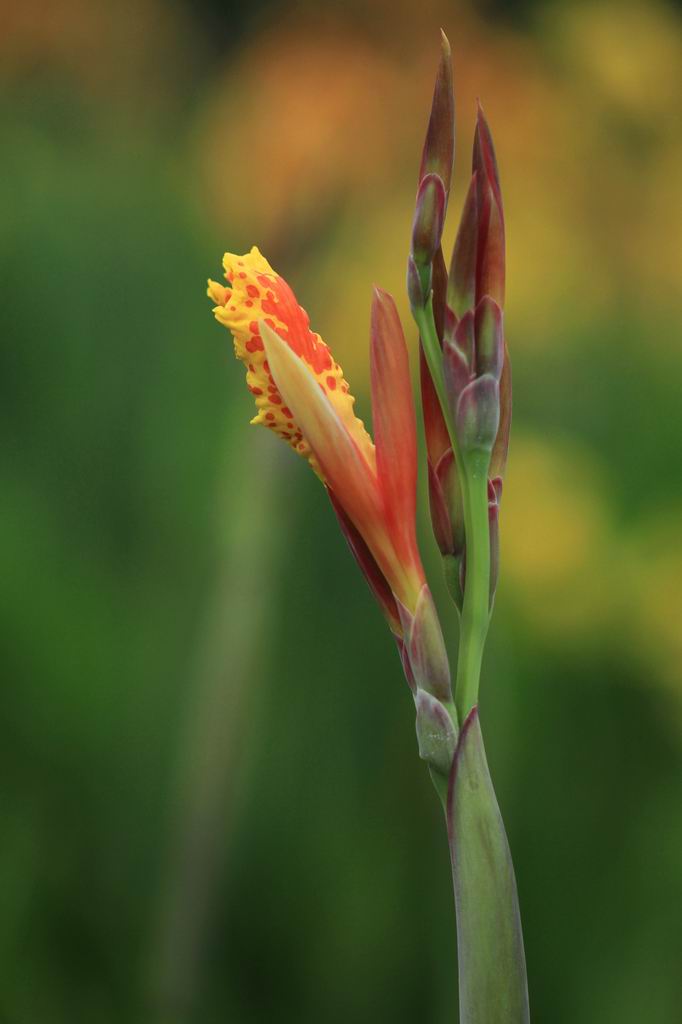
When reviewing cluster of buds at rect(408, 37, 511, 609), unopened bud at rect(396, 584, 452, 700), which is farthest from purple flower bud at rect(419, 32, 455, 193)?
unopened bud at rect(396, 584, 452, 700)

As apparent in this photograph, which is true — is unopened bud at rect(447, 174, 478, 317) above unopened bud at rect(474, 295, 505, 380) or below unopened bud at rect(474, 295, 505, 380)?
above

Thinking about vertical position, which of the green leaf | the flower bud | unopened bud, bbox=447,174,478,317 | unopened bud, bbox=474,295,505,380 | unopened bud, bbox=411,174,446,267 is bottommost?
the green leaf

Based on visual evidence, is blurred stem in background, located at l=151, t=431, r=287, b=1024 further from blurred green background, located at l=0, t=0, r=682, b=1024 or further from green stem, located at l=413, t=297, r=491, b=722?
green stem, located at l=413, t=297, r=491, b=722

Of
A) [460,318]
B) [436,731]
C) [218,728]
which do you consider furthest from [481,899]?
[218,728]

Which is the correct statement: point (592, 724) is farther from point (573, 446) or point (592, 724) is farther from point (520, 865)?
point (573, 446)

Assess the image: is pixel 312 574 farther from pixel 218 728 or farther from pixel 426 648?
pixel 426 648

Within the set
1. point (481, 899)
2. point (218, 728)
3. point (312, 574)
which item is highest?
point (312, 574)

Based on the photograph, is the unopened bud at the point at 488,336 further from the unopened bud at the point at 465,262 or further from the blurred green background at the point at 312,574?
the blurred green background at the point at 312,574

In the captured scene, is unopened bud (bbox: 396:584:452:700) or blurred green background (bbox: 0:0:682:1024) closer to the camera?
unopened bud (bbox: 396:584:452:700)
